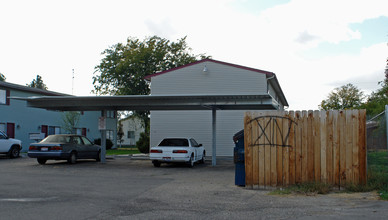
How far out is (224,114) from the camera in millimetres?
26484

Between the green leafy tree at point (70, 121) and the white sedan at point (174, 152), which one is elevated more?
the green leafy tree at point (70, 121)

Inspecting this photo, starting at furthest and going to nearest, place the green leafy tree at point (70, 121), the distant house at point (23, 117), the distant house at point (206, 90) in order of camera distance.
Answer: the green leafy tree at point (70, 121) < the distant house at point (23, 117) < the distant house at point (206, 90)

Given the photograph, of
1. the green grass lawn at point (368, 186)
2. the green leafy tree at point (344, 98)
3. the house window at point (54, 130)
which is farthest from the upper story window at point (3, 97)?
the green leafy tree at point (344, 98)

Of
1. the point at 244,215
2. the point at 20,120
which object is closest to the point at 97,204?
the point at 244,215

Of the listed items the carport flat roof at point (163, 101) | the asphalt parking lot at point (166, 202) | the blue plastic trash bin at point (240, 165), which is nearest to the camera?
the asphalt parking lot at point (166, 202)

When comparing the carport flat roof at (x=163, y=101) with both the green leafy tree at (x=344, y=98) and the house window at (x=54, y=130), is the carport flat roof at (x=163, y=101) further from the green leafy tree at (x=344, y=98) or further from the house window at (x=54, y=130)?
the green leafy tree at (x=344, y=98)

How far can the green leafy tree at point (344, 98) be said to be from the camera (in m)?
73.6

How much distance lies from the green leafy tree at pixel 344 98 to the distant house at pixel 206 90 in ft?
169

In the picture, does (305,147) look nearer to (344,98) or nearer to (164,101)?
(164,101)

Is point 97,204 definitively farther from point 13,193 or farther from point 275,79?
point 275,79

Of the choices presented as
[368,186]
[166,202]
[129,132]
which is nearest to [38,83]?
[129,132]

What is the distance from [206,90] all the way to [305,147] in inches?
653

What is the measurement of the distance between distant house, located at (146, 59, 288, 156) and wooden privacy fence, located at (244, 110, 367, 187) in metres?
14.9

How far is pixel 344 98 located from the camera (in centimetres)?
7512
